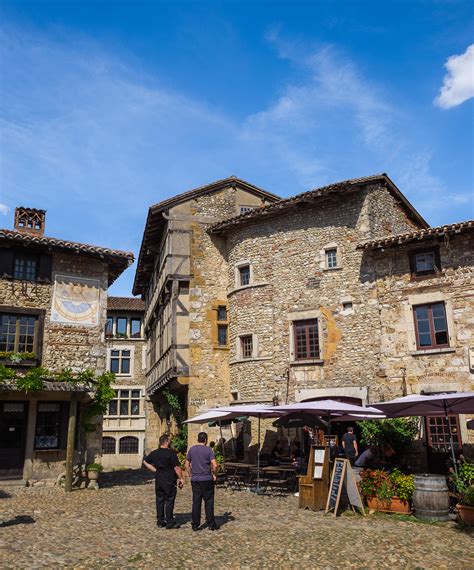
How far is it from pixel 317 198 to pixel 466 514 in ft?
39.5

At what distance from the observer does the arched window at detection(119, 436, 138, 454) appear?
3216 centimetres

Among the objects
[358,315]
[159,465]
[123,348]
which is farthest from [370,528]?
[123,348]

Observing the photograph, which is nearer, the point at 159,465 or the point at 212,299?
the point at 159,465

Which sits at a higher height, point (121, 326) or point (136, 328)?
point (121, 326)

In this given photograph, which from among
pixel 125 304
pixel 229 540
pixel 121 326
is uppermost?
pixel 125 304

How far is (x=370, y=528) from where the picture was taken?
898cm

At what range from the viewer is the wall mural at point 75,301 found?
16.3m

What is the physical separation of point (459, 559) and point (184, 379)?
13.4 meters

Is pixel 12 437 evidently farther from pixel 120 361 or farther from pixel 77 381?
pixel 120 361

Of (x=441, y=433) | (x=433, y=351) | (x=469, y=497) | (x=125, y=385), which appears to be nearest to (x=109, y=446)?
(x=125, y=385)

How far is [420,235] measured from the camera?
16.0 metres

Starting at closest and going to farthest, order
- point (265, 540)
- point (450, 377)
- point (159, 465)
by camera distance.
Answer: point (265, 540) < point (159, 465) < point (450, 377)

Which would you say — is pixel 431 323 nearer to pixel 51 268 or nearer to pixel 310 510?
pixel 310 510

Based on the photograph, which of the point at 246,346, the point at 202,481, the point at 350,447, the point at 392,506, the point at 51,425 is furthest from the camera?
the point at 246,346
